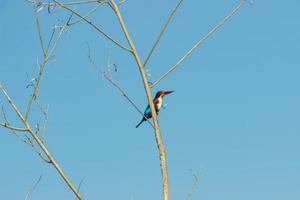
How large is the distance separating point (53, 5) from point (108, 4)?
29.3 inches

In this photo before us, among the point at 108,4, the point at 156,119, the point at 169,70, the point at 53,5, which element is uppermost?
the point at 53,5

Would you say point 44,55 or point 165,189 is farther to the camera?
point 44,55

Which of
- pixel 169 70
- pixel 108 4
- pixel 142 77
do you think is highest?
pixel 108 4

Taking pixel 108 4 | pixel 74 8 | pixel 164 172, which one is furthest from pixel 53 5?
pixel 164 172

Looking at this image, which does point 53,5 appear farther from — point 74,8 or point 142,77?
point 142,77

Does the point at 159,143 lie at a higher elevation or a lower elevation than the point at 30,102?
lower

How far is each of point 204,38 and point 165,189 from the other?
118cm

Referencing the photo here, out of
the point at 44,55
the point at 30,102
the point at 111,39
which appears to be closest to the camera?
the point at 111,39

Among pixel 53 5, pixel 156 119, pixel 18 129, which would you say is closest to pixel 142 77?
pixel 156 119

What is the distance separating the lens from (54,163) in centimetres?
306

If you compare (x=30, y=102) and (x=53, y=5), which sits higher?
(x=53, y=5)

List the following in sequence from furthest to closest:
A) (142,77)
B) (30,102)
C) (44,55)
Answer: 1. (44,55)
2. (30,102)
3. (142,77)

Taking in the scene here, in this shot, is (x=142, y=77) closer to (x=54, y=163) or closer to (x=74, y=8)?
(x=54, y=163)

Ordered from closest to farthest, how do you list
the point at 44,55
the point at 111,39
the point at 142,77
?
the point at 142,77 < the point at 111,39 < the point at 44,55
